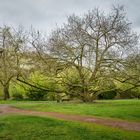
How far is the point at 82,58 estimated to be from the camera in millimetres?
34438

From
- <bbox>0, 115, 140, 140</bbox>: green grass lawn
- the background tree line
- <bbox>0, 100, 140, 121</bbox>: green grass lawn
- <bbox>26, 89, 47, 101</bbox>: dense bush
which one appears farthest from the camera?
<bbox>26, 89, 47, 101</bbox>: dense bush

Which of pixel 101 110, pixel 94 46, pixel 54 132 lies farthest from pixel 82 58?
pixel 54 132

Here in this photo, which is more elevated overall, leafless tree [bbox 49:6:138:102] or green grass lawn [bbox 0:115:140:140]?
leafless tree [bbox 49:6:138:102]

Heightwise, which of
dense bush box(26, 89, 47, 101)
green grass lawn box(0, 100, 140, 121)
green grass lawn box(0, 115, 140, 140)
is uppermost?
dense bush box(26, 89, 47, 101)

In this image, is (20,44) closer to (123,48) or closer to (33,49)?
(33,49)

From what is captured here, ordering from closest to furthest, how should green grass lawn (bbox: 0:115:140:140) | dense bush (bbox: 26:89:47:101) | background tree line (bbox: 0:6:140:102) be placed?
green grass lawn (bbox: 0:115:140:140) < background tree line (bbox: 0:6:140:102) < dense bush (bbox: 26:89:47:101)

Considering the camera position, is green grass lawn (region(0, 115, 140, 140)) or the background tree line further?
the background tree line

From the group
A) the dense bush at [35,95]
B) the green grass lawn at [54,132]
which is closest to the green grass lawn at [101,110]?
the green grass lawn at [54,132]

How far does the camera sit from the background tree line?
32.8 meters

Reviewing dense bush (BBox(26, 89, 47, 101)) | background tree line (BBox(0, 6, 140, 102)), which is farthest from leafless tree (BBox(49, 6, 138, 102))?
dense bush (BBox(26, 89, 47, 101))

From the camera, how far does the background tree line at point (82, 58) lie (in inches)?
1292

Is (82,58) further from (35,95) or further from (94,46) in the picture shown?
(35,95)

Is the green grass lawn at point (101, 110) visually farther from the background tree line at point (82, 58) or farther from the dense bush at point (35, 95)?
the dense bush at point (35, 95)

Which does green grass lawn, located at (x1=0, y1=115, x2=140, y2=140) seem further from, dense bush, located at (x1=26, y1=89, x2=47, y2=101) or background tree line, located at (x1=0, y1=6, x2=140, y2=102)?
dense bush, located at (x1=26, y1=89, x2=47, y2=101)
